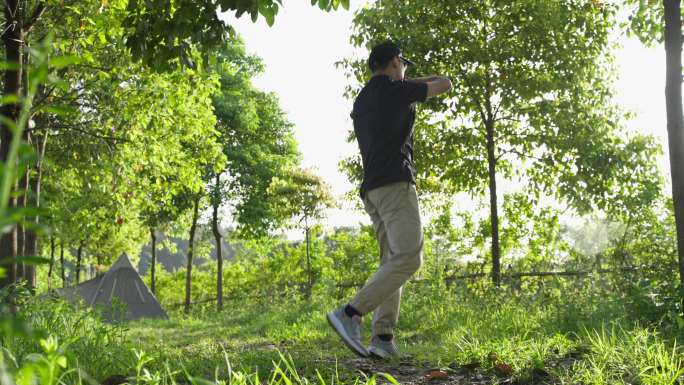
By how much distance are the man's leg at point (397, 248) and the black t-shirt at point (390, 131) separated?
0.35 feet

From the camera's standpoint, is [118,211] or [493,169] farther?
[118,211]

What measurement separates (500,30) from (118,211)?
7.71 metres

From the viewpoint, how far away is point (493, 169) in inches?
429

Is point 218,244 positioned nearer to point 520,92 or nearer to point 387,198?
point 520,92

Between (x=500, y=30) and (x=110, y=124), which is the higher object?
(x=500, y=30)

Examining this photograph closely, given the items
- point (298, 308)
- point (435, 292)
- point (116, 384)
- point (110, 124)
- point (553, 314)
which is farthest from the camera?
point (298, 308)

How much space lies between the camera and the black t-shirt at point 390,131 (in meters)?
4.29

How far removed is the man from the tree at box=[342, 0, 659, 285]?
6357 mm

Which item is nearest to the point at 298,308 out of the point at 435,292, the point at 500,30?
the point at 435,292

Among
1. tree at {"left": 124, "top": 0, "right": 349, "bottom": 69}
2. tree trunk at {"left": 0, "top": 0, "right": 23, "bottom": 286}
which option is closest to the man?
tree at {"left": 124, "top": 0, "right": 349, "bottom": 69}

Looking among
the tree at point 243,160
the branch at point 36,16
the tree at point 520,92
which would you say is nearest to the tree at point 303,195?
the tree at point 243,160

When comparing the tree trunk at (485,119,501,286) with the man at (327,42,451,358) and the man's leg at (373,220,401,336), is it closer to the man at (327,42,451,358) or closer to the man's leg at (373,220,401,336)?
the man's leg at (373,220,401,336)

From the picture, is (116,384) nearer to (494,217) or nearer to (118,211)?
(494,217)

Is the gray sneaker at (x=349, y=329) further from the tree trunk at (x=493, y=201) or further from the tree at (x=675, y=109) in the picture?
the tree trunk at (x=493, y=201)
